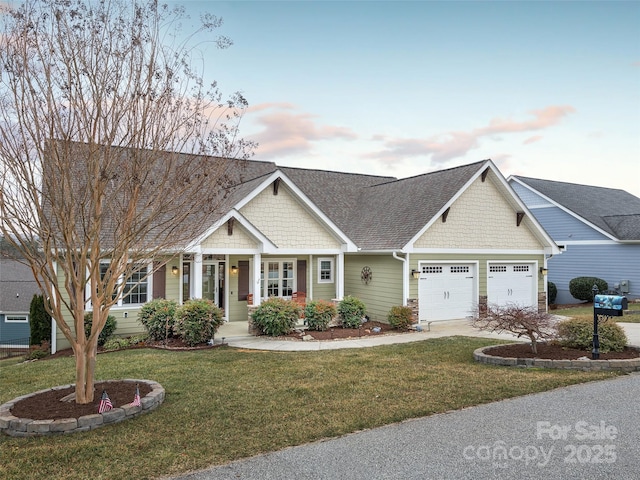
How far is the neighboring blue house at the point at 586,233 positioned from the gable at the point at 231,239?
18394mm

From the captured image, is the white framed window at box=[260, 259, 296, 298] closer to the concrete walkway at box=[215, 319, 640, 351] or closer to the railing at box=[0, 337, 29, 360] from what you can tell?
the concrete walkway at box=[215, 319, 640, 351]

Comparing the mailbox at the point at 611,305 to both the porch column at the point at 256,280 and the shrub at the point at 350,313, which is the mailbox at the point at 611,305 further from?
the porch column at the point at 256,280

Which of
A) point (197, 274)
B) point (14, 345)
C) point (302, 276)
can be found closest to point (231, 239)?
point (197, 274)

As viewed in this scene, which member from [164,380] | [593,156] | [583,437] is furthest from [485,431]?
[593,156]

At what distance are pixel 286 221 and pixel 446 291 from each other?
20.8ft

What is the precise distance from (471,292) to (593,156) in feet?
26.7

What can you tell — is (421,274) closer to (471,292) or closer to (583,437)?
(471,292)

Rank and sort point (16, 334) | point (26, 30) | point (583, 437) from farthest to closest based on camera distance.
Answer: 1. point (16, 334)
2. point (26, 30)
3. point (583, 437)

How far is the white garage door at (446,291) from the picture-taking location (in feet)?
53.4

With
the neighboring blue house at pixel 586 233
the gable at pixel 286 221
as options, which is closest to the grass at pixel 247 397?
the gable at pixel 286 221

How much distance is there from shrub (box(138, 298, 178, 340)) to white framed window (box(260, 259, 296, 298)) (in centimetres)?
394

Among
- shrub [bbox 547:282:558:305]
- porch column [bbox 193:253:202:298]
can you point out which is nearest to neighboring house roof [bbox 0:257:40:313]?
porch column [bbox 193:253:202:298]

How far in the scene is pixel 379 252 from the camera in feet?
53.5

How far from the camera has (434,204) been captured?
1639cm
